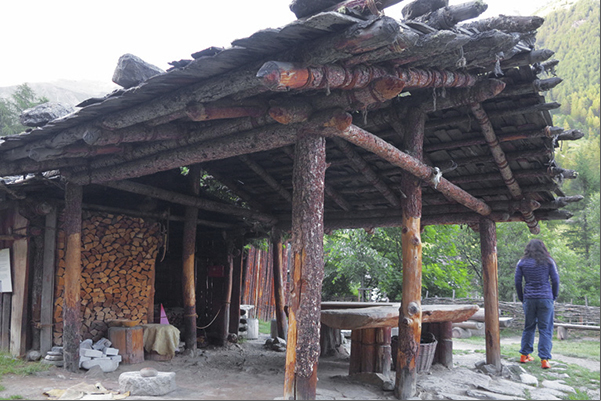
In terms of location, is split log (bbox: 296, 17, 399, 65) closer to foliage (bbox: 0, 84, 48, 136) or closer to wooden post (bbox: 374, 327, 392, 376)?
wooden post (bbox: 374, 327, 392, 376)

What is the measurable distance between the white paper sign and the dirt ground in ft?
6.66

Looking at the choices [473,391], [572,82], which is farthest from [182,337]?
[572,82]

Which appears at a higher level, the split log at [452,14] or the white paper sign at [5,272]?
the split log at [452,14]

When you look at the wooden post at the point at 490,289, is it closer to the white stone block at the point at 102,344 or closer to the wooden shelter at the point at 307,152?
the wooden shelter at the point at 307,152

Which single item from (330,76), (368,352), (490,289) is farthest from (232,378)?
(330,76)

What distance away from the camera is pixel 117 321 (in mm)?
7895

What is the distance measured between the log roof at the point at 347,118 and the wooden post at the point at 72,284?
1.38 ft

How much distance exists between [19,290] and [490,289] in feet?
25.9

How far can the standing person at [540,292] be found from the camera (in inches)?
304

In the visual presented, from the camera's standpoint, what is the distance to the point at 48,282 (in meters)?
7.51

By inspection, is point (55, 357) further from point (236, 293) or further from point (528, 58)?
point (528, 58)

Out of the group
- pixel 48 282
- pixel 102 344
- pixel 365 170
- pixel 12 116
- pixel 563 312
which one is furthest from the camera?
pixel 12 116

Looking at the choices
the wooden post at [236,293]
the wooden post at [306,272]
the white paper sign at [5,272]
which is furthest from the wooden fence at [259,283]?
the wooden post at [306,272]

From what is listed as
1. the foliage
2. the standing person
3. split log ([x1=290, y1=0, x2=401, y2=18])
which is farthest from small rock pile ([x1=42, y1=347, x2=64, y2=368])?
the foliage
